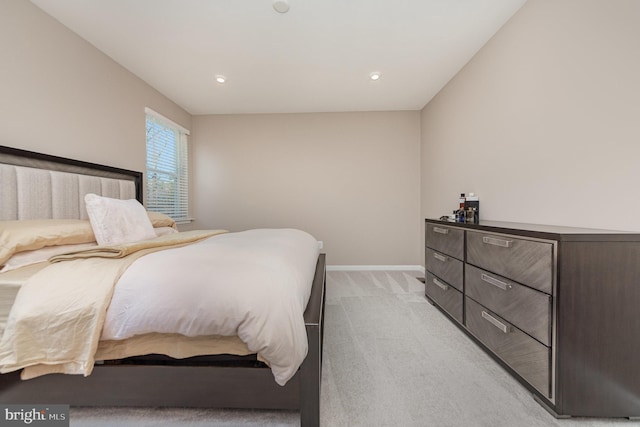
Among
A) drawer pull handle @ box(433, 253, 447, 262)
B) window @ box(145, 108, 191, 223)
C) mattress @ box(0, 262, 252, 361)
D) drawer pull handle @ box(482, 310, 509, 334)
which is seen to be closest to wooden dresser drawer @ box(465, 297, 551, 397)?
drawer pull handle @ box(482, 310, 509, 334)

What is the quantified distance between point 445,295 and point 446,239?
19.5 inches

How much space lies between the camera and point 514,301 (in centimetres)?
136

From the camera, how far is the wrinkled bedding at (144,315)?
3.12 ft

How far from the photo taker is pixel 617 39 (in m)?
1.24

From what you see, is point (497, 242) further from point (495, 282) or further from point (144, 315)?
point (144, 315)

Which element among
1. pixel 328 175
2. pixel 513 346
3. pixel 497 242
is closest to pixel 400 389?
pixel 513 346

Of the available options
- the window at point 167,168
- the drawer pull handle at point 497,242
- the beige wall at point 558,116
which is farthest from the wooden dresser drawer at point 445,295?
the window at point 167,168

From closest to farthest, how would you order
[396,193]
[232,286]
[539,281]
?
[232,286] → [539,281] → [396,193]

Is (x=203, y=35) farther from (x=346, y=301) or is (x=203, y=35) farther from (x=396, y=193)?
(x=396, y=193)

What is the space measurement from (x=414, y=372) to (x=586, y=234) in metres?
1.12

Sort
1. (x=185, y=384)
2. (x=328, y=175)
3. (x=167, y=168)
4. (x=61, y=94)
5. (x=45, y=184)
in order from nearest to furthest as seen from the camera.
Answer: (x=185, y=384), (x=45, y=184), (x=61, y=94), (x=167, y=168), (x=328, y=175)

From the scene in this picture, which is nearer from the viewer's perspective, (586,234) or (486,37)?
(586,234)

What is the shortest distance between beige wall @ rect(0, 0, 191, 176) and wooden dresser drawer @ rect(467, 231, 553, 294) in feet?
10.6

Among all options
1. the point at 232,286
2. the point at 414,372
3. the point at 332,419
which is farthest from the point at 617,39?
the point at 332,419
